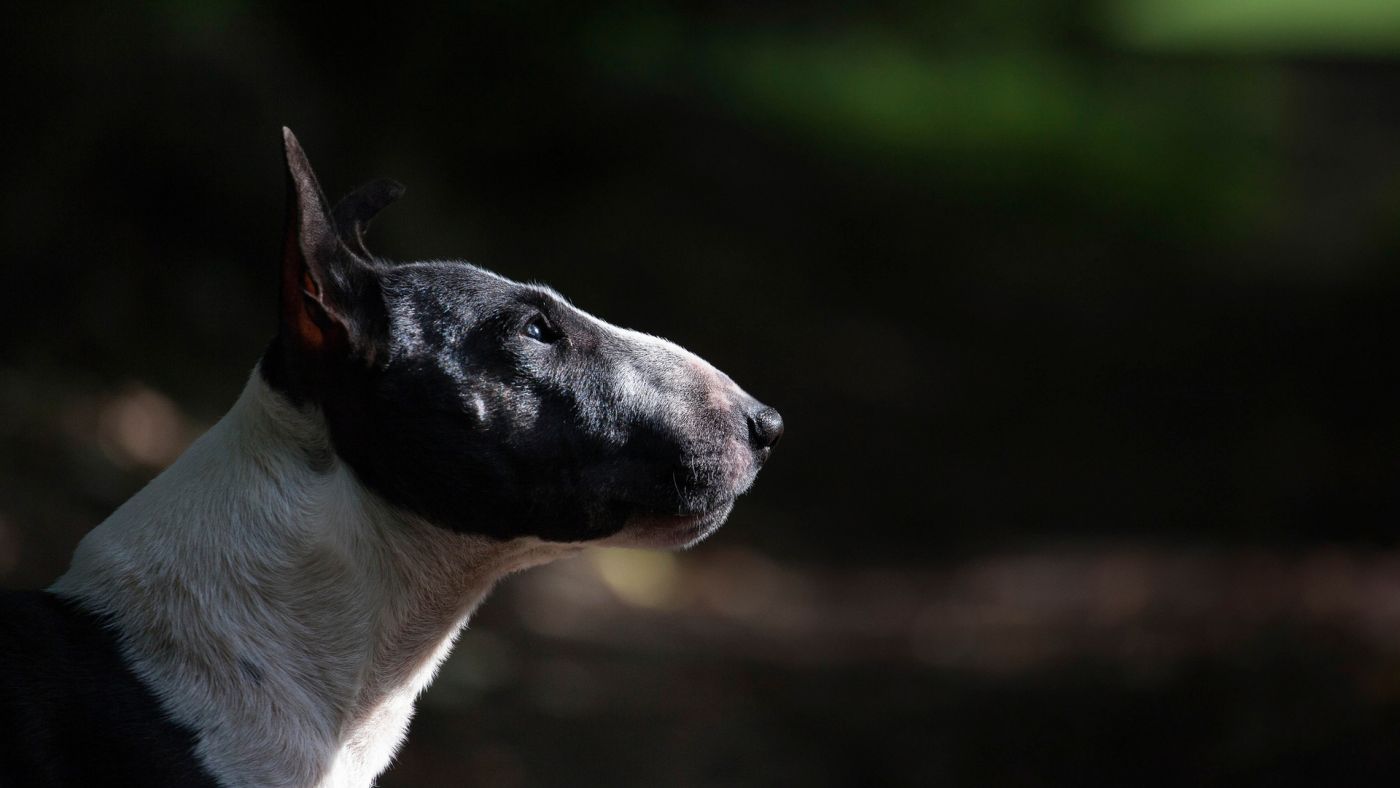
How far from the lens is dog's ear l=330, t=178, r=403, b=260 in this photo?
146 inches

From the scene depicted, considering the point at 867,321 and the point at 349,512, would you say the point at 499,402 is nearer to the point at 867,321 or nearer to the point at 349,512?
the point at 349,512

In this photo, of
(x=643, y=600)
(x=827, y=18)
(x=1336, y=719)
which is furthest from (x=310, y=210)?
(x=827, y=18)

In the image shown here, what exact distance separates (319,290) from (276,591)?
28.3 inches

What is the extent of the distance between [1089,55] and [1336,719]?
11897 millimetres

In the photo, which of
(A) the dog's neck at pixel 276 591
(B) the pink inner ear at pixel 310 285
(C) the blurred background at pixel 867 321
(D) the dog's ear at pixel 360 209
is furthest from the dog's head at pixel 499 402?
(C) the blurred background at pixel 867 321

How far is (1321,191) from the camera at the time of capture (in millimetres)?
15742

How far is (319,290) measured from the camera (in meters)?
3.10

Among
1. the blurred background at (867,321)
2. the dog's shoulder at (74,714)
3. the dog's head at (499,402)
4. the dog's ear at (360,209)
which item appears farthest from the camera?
the blurred background at (867,321)

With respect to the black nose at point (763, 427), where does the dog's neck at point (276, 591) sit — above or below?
below

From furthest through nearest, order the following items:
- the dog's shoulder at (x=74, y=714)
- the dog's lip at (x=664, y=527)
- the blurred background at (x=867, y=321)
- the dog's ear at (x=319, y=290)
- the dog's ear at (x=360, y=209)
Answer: the blurred background at (x=867, y=321) < the dog's ear at (x=360, y=209) < the dog's lip at (x=664, y=527) < the dog's ear at (x=319, y=290) < the dog's shoulder at (x=74, y=714)

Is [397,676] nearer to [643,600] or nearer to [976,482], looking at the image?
[643,600]

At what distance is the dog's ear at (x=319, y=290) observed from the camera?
3.03 m

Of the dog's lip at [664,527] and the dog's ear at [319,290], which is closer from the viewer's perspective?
the dog's ear at [319,290]

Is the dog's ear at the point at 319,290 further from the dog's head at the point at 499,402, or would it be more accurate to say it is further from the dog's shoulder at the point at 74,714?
the dog's shoulder at the point at 74,714
